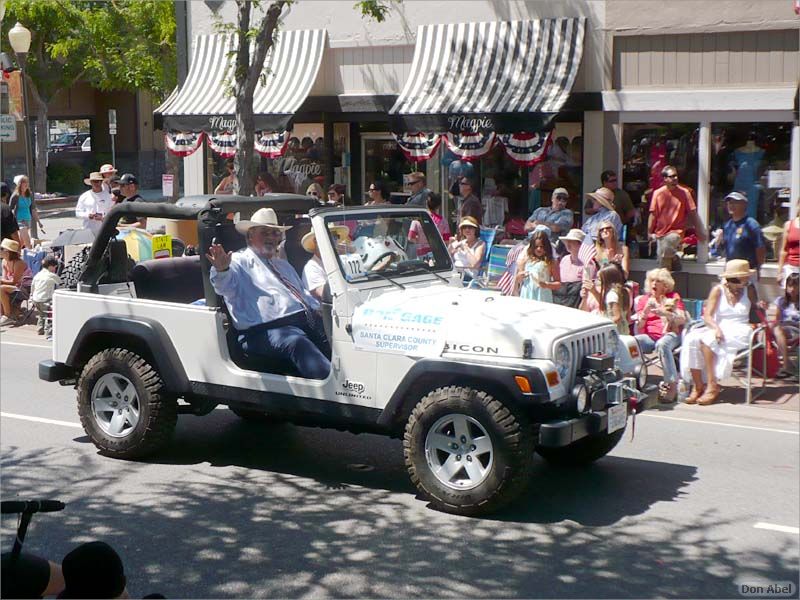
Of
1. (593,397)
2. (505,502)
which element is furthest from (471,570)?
(593,397)

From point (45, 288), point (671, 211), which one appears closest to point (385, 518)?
point (45, 288)

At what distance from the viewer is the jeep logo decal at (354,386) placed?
7238 mm

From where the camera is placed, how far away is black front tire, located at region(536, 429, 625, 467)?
7.85 metres

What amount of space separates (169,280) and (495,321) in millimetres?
2888

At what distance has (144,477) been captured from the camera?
306 inches

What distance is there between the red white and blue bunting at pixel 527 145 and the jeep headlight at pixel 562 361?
343 inches

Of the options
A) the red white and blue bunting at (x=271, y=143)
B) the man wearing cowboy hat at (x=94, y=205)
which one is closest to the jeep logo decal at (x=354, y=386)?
the man wearing cowboy hat at (x=94, y=205)

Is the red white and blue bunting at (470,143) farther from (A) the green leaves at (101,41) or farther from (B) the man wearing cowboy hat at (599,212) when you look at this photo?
(A) the green leaves at (101,41)

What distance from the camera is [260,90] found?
Result: 18.2 meters

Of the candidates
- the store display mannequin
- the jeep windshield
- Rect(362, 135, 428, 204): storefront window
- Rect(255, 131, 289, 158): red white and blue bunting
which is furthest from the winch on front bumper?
Rect(255, 131, 289, 158): red white and blue bunting

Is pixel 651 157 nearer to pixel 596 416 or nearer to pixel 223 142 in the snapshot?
pixel 223 142

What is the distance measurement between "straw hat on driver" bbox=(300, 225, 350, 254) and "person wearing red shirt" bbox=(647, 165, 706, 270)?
734 cm

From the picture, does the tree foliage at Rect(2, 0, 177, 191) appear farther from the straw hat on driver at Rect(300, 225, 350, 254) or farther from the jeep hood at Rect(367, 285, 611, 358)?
the jeep hood at Rect(367, 285, 611, 358)

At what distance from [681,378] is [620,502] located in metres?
3.59
